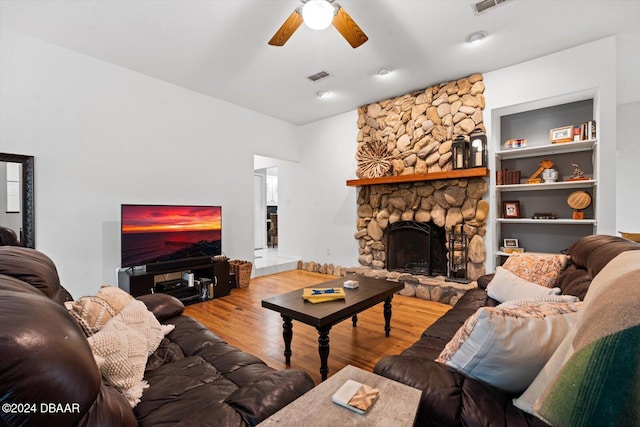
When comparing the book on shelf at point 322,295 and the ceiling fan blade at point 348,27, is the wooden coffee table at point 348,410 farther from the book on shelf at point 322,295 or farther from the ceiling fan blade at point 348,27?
the ceiling fan blade at point 348,27

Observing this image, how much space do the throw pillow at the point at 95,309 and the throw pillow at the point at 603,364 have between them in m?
1.78

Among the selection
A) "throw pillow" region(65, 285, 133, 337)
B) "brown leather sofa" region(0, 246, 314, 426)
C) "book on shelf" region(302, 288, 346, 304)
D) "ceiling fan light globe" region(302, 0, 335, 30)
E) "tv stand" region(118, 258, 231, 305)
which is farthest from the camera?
"tv stand" region(118, 258, 231, 305)

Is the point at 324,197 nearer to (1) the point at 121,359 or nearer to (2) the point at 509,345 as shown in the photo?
(1) the point at 121,359

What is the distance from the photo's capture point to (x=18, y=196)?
Result: 2910 millimetres

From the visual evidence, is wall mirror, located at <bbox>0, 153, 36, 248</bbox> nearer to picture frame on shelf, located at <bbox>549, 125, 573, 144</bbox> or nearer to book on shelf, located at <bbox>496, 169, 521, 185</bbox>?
book on shelf, located at <bbox>496, 169, 521, 185</bbox>

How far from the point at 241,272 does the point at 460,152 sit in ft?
11.6

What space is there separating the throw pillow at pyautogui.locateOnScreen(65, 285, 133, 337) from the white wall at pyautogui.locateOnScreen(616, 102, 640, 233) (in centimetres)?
677

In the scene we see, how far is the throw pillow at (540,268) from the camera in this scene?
2.17 metres

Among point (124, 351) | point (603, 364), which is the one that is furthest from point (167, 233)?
point (603, 364)

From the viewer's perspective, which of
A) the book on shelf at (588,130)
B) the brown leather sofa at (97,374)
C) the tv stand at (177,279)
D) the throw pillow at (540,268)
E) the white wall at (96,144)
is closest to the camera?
the brown leather sofa at (97,374)

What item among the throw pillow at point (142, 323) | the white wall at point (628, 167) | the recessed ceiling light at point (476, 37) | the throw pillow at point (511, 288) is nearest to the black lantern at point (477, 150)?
the recessed ceiling light at point (476, 37)

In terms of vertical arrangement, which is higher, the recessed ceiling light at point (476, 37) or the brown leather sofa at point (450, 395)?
the recessed ceiling light at point (476, 37)

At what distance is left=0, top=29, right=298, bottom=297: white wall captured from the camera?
117 inches

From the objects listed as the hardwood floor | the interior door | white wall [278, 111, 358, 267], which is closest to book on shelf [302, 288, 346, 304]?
the hardwood floor
